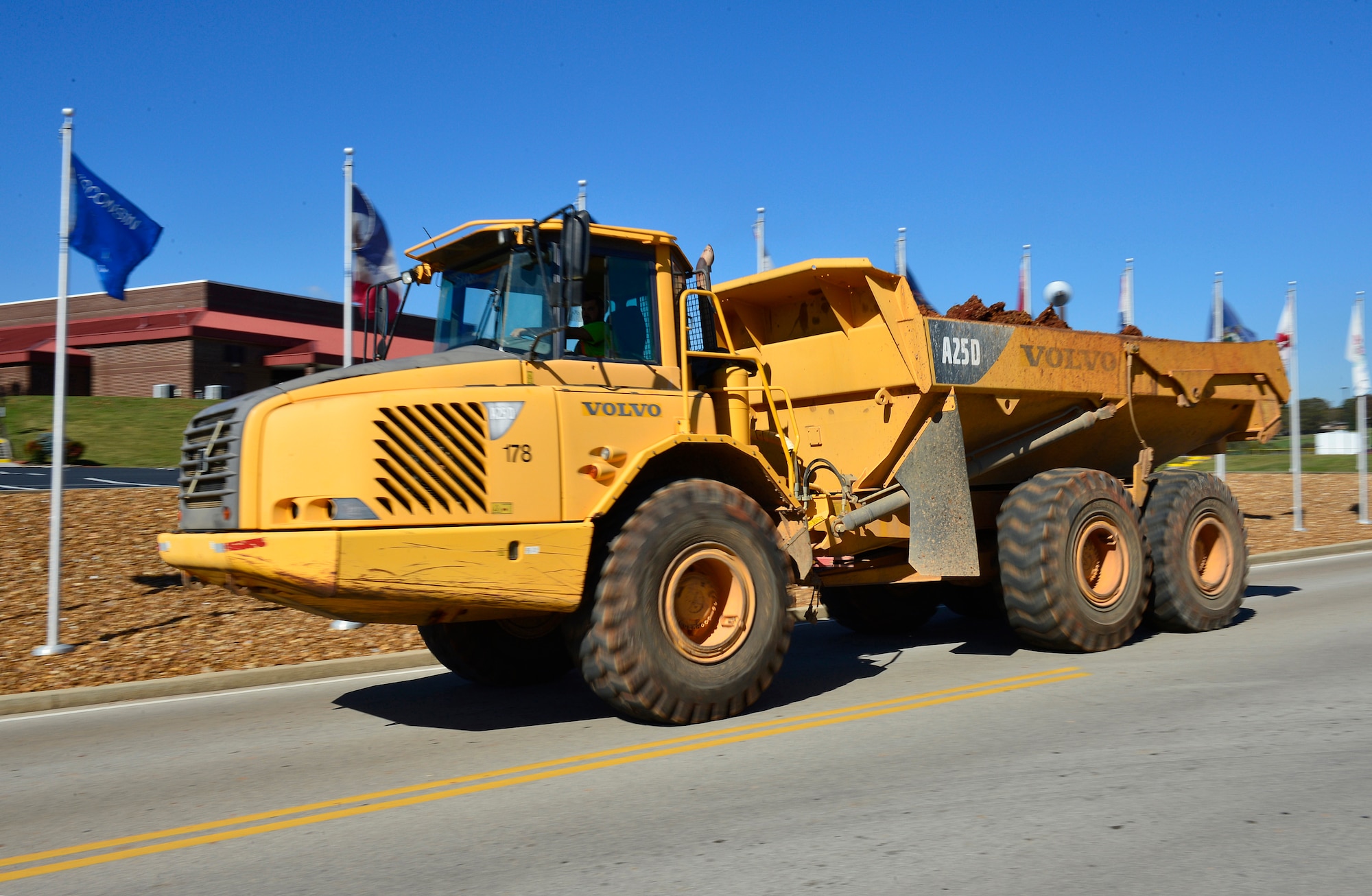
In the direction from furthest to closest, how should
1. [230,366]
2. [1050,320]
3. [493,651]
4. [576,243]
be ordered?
1. [230,366]
2. [1050,320]
3. [493,651]
4. [576,243]

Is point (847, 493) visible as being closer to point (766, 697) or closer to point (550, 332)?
point (766, 697)

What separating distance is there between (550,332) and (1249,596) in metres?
10.3

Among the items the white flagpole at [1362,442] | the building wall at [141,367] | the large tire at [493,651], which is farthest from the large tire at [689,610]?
the building wall at [141,367]

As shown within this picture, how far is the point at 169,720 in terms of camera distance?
755 cm

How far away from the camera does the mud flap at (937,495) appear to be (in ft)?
27.8

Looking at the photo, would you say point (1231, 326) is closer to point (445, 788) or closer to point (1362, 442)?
point (1362, 442)

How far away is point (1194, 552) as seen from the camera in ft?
32.9

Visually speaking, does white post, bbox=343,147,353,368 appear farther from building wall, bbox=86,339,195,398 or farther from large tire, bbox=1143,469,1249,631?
building wall, bbox=86,339,195,398

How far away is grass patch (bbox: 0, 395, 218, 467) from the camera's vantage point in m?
29.7

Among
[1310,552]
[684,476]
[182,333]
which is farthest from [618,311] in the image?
[182,333]

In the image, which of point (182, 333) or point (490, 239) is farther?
point (182, 333)

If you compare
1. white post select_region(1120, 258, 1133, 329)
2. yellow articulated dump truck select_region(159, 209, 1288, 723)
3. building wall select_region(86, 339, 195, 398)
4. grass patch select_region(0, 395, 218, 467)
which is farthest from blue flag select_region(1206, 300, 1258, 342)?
building wall select_region(86, 339, 195, 398)

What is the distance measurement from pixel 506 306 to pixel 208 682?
4528mm

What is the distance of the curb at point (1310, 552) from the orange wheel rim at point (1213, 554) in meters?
7.95
